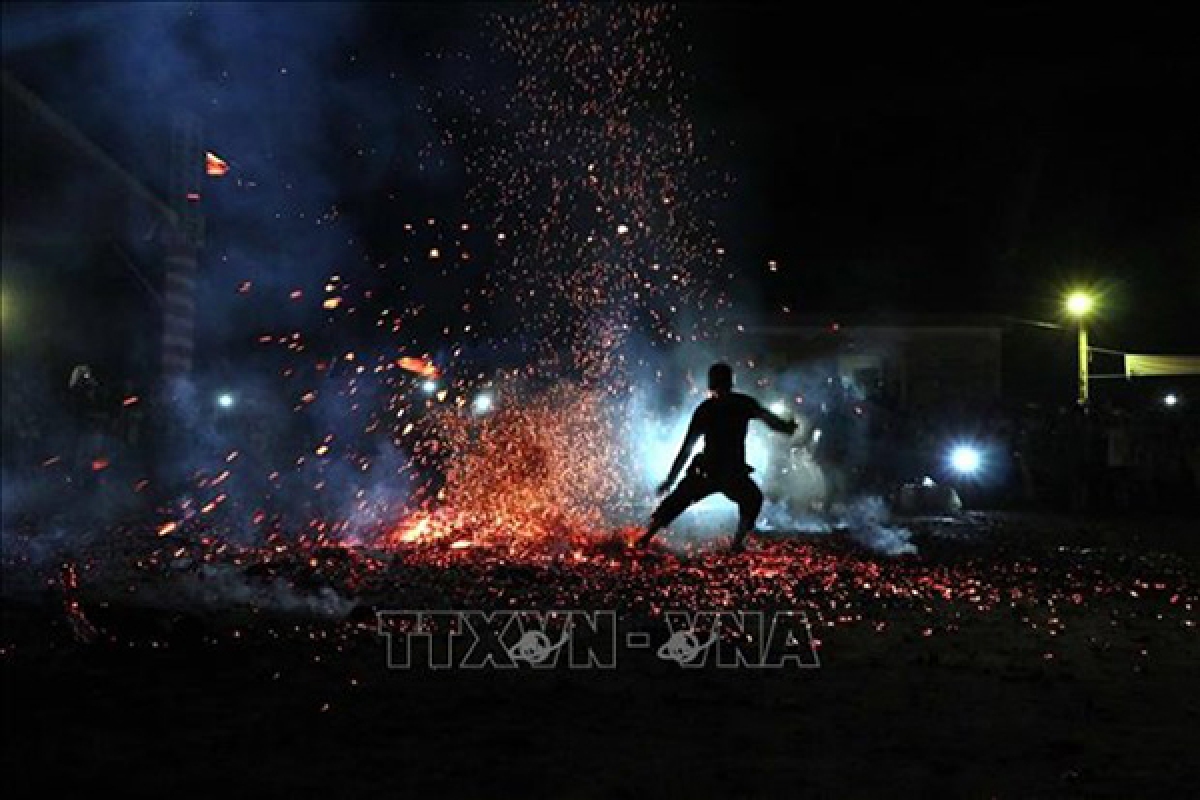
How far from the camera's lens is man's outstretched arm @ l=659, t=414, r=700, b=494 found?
35.8 ft

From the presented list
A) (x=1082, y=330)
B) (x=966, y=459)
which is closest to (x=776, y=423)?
(x=966, y=459)

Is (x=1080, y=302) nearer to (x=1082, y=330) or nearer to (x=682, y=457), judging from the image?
(x=1082, y=330)

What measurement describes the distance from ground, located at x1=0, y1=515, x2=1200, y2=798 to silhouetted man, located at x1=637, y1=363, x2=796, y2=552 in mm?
2699

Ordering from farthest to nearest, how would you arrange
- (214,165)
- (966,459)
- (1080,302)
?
(1080,302), (966,459), (214,165)

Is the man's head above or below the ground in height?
above

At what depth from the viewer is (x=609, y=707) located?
4977 mm

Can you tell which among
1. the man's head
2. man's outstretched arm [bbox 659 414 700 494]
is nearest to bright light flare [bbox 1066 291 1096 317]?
the man's head

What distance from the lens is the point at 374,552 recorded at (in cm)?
1052

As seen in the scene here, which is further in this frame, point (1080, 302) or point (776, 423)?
point (1080, 302)

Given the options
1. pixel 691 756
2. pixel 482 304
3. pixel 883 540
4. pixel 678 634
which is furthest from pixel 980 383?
pixel 691 756

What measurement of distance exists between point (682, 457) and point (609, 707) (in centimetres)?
618

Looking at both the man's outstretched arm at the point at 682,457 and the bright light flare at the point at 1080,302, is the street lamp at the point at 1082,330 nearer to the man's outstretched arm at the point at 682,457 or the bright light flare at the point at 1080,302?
the bright light flare at the point at 1080,302

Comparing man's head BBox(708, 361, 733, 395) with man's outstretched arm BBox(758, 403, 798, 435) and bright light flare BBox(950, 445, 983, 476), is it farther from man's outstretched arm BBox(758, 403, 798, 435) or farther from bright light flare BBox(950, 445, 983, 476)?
bright light flare BBox(950, 445, 983, 476)

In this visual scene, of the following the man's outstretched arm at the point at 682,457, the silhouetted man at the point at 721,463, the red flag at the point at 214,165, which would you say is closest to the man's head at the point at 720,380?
the silhouetted man at the point at 721,463
